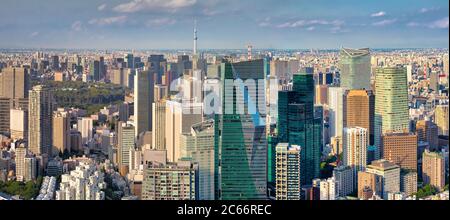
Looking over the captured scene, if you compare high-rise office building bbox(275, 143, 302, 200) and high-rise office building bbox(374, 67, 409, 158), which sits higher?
high-rise office building bbox(374, 67, 409, 158)

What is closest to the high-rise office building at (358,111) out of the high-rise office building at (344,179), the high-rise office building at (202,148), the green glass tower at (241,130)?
the high-rise office building at (344,179)

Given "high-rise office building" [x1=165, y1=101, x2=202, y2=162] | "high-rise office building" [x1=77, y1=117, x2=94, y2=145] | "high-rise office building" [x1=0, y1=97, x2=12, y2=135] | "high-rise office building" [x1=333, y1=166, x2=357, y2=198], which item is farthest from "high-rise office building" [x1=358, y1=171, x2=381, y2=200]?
"high-rise office building" [x1=0, y1=97, x2=12, y2=135]

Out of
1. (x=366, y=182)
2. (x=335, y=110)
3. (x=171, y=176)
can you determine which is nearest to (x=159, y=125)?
(x=171, y=176)

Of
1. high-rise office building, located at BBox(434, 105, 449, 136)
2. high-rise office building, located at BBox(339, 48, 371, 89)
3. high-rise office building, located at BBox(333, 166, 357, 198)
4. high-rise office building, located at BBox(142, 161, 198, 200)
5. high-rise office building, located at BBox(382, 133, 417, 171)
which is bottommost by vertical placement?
high-rise office building, located at BBox(333, 166, 357, 198)

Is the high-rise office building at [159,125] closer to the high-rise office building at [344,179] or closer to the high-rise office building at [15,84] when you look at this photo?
the high-rise office building at [15,84]

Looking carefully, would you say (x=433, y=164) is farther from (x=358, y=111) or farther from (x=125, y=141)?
(x=125, y=141)

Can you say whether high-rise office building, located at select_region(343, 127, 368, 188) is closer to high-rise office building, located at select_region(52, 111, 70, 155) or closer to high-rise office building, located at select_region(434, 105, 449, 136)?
high-rise office building, located at select_region(434, 105, 449, 136)
